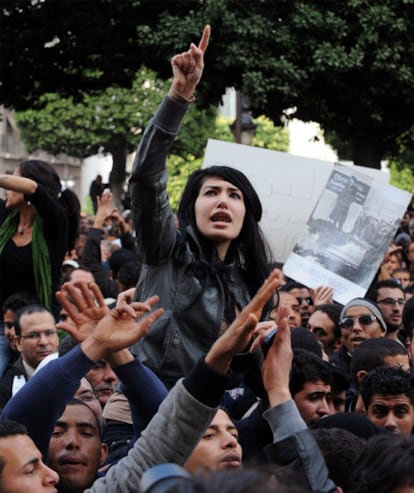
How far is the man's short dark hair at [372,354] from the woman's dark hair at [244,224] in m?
1.45

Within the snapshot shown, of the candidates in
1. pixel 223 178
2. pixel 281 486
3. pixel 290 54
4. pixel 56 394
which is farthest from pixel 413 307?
pixel 290 54

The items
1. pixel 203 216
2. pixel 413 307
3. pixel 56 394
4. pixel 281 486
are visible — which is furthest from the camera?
pixel 413 307

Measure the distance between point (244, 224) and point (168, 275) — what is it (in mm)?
415

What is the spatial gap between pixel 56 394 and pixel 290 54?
12.5m

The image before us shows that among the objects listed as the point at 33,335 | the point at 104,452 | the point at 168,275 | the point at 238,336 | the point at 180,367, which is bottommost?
the point at 33,335

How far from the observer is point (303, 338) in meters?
5.73

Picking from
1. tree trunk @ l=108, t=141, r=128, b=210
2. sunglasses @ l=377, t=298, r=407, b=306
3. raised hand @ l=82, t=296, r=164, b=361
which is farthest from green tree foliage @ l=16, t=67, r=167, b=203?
raised hand @ l=82, t=296, r=164, b=361

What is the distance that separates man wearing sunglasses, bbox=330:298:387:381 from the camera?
6.68 m

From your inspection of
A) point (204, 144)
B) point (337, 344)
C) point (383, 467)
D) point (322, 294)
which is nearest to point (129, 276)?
point (322, 294)

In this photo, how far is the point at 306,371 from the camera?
4977mm

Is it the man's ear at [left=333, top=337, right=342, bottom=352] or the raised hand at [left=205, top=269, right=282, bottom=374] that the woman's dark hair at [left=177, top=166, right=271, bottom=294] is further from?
the man's ear at [left=333, top=337, right=342, bottom=352]

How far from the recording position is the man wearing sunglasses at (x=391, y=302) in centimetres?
789

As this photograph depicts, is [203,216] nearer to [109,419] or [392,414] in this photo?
[109,419]

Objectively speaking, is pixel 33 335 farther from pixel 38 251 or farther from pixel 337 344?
pixel 337 344
